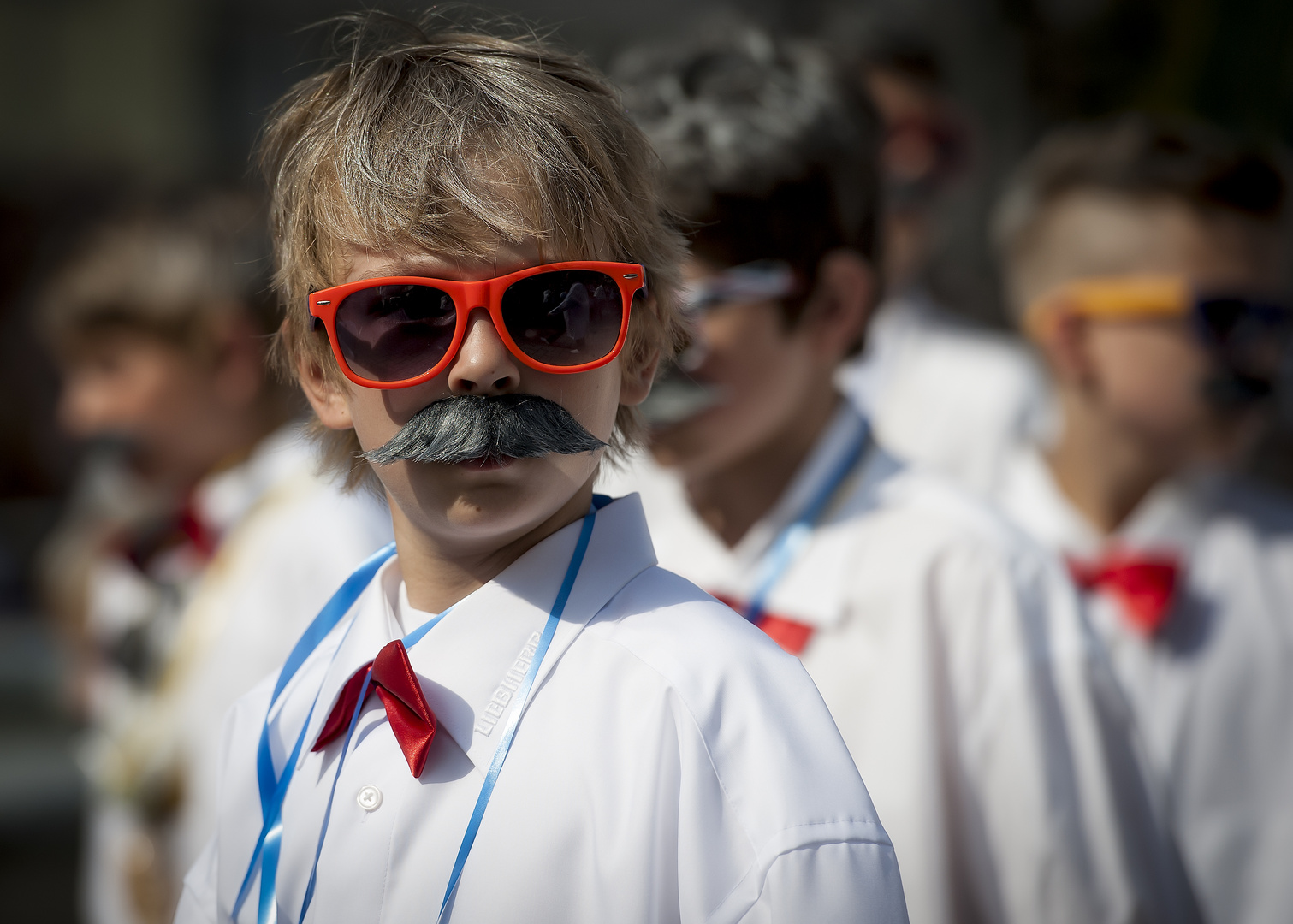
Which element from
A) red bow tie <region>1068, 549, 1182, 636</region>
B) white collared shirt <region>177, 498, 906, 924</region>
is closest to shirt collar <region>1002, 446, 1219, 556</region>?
red bow tie <region>1068, 549, 1182, 636</region>

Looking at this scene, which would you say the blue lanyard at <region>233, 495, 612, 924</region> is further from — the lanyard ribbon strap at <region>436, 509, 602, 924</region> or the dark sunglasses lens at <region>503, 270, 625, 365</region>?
the dark sunglasses lens at <region>503, 270, 625, 365</region>

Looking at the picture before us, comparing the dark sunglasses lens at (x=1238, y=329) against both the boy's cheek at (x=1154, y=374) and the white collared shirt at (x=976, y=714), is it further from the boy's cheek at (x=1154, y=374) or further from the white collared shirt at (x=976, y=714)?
the white collared shirt at (x=976, y=714)

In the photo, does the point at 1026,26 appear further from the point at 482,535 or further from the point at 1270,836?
the point at 482,535

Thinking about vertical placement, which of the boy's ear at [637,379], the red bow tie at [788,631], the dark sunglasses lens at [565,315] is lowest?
the red bow tie at [788,631]

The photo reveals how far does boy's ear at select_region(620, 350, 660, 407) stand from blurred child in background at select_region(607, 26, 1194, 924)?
14.3 inches

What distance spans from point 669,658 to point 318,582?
1.77 meters

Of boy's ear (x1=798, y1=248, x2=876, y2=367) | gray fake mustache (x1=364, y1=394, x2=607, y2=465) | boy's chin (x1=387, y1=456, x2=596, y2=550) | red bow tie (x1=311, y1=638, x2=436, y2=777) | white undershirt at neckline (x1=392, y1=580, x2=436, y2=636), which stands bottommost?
red bow tie (x1=311, y1=638, x2=436, y2=777)

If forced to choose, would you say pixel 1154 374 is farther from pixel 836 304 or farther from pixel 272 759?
pixel 272 759

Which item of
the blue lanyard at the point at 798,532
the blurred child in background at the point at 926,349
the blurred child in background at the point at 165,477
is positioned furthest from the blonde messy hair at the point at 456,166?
the blurred child in background at the point at 926,349

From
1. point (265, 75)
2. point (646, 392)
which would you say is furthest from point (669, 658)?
point (265, 75)

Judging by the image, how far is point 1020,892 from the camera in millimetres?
1903

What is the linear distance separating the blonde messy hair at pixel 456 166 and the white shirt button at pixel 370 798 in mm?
→ 457

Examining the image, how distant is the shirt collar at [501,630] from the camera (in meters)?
1.28

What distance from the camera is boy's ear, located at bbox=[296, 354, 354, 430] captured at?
4.54 feet
